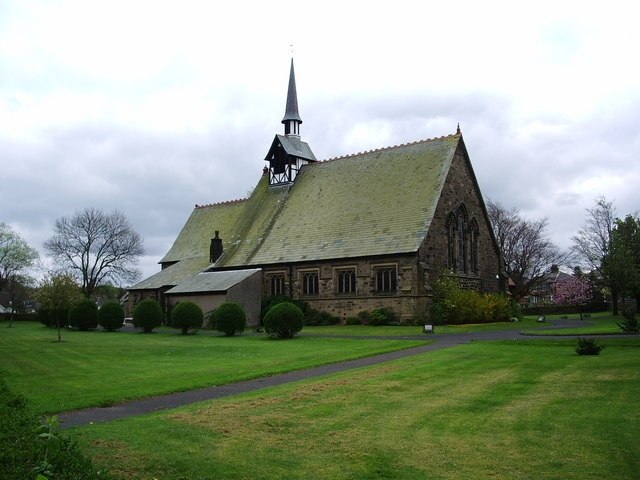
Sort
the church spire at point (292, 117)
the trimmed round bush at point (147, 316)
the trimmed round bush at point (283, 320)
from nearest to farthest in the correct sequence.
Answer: the trimmed round bush at point (283, 320)
the trimmed round bush at point (147, 316)
the church spire at point (292, 117)

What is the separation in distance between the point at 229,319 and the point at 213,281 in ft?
37.2

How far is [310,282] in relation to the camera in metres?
43.4

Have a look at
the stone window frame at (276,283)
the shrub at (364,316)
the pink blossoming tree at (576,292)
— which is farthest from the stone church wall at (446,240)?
the pink blossoming tree at (576,292)

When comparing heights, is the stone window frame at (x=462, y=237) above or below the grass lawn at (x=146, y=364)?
above

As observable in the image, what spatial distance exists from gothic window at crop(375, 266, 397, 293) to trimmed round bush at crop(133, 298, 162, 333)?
14.5 metres

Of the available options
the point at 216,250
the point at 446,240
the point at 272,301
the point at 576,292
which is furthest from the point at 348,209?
the point at 576,292

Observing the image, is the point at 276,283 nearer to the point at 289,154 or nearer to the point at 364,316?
the point at 364,316

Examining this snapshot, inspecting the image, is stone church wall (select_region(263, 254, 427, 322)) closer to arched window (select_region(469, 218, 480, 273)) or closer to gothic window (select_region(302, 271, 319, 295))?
gothic window (select_region(302, 271, 319, 295))

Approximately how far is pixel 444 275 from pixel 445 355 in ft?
64.2

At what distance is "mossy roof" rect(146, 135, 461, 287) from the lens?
133ft

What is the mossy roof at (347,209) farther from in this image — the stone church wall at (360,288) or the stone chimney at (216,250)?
the stone chimney at (216,250)

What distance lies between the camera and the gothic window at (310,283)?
4303cm

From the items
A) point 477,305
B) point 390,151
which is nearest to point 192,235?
point 390,151

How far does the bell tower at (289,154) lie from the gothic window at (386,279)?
52.1 ft
